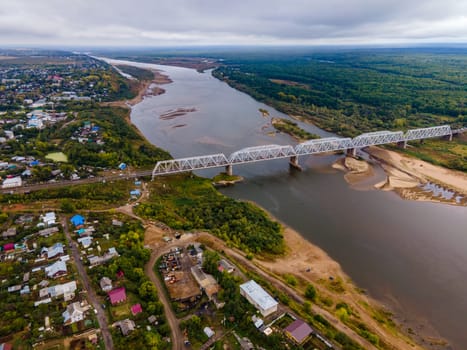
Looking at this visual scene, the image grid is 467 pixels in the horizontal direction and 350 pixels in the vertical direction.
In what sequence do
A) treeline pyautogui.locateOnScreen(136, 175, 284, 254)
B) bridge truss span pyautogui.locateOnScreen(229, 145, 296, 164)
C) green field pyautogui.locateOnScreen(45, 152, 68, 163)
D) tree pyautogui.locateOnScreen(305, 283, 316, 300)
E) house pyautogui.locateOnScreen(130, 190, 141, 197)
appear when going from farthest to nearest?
green field pyautogui.locateOnScreen(45, 152, 68, 163) < bridge truss span pyautogui.locateOnScreen(229, 145, 296, 164) < house pyautogui.locateOnScreen(130, 190, 141, 197) < treeline pyautogui.locateOnScreen(136, 175, 284, 254) < tree pyautogui.locateOnScreen(305, 283, 316, 300)

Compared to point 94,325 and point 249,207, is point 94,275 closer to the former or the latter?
point 94,325

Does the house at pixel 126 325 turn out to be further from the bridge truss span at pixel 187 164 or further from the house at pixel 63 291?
the bridge truss span at pixel 187 164

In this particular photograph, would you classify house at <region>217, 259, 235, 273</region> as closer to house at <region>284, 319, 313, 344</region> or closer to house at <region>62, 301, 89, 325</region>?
house at <region>284, 319, 313, 344</region>

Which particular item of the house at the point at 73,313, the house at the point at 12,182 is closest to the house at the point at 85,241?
the house at the point at 73,313

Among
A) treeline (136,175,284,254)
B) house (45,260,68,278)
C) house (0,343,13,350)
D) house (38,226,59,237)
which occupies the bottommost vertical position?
treeline (136,175,284,254)

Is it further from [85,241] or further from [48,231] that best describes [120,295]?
[48,231]

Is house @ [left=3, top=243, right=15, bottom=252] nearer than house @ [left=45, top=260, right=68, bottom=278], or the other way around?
house @ [left=45, top=260, right=68, bottom=278]

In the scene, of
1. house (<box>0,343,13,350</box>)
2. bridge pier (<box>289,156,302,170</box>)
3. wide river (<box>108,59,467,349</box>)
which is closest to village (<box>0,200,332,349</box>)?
house (<box>0,343,13,350</box>)

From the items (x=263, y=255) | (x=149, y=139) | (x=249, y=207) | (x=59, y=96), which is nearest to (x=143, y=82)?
(x=59, y=96)
